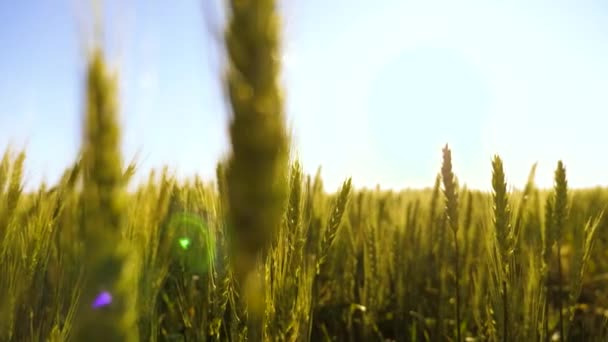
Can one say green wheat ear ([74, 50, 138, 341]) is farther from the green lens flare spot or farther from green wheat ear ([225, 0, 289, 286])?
the green lens flare spot

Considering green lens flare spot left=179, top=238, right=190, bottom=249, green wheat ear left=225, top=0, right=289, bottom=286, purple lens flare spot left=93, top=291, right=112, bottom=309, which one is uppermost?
green wheat ear left=225, top=0, right=289, bottom=286

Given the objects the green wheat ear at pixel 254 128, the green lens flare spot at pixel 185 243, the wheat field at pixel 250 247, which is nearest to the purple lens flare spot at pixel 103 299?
the wheat field at pixel 250 247

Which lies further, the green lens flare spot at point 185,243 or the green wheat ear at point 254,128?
the green lens flare spot at point 185,243

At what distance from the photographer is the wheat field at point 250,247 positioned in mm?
1094

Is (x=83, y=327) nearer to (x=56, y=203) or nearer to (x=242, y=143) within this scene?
(x=242, y=143)

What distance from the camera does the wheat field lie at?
1094 mm

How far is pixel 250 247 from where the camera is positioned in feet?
3.55

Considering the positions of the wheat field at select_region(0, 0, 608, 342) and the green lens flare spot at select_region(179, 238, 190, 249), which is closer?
the wheat field at select_region(0, 0, 608, 342)

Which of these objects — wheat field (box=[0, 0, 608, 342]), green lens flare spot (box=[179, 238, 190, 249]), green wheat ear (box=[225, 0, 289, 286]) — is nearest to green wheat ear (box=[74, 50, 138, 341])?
wheat field (box=[0, 0, 608, 342])

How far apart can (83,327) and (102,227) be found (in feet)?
0.60

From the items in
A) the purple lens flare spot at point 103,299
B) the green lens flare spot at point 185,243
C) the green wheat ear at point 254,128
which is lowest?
the purple lens flare spot at point 103,299

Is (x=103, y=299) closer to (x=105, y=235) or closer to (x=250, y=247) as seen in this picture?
(x=105, y=235)

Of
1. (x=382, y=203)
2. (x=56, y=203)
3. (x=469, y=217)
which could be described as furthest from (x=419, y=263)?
(x=56, y=203)

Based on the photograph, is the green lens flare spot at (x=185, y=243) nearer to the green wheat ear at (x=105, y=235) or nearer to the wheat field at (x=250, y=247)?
the wheat field at (x=250, y=247)
